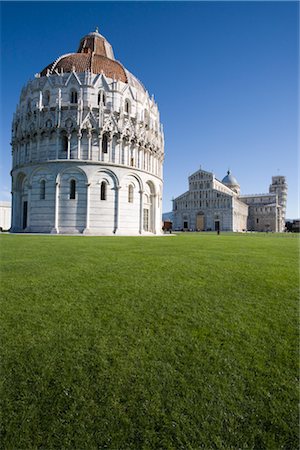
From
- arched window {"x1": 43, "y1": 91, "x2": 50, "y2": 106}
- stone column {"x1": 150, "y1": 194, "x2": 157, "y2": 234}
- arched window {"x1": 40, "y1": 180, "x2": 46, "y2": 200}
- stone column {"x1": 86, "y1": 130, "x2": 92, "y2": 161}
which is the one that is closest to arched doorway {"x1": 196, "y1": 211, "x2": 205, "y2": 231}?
stone column {"x1": 150, "y1": 194, "x2": 157, "y2": 234}

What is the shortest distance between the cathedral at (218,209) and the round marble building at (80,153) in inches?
2890

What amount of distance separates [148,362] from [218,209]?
10714 centimetres

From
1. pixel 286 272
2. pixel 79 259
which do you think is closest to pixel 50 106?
pixel 79 259

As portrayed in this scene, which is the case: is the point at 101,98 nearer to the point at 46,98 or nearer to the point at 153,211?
the point at 46,98

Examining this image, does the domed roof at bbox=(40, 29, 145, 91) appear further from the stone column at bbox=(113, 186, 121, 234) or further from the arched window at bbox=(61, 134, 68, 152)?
the stone column at bbox=(113, 186, 121, 234)

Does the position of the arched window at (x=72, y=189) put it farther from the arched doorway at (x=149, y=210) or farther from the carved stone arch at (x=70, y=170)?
the arched doorway at (x=149, y=210)

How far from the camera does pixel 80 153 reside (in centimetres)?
3503

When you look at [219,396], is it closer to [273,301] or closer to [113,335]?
[113,335]

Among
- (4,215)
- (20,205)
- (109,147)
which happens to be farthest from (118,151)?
(4,215)

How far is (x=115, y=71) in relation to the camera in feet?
133

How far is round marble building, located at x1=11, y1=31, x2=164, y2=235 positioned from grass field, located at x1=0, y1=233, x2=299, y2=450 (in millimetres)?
25997

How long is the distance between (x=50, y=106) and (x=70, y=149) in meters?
6.50

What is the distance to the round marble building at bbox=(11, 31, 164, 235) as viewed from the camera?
1373 inches

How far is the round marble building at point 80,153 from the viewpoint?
114 ft
